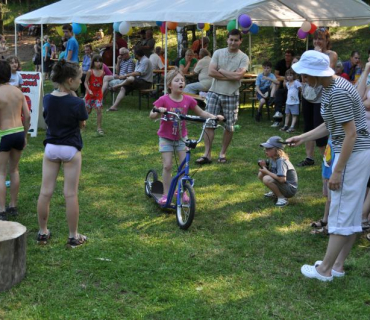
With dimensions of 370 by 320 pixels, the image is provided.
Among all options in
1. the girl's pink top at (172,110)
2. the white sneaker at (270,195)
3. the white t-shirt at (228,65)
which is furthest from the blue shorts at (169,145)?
the white t-shirt at (228,65)

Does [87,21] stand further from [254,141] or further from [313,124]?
Result: [313,124]

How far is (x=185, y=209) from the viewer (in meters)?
5.70

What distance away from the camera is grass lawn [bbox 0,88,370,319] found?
13.1 ft

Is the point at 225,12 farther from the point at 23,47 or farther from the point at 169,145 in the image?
the point at 23,47

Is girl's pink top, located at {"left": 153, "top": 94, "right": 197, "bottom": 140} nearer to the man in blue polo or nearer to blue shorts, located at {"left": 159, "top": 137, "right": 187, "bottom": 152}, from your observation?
blue shorts, located at {"left": 159, "top": 137, "right": 187, "bottom": 152}

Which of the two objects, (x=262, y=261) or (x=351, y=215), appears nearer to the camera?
(x=351, y=215)

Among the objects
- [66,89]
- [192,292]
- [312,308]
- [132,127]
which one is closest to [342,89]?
[312,308]

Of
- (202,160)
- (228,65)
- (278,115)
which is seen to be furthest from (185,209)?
(278,115)

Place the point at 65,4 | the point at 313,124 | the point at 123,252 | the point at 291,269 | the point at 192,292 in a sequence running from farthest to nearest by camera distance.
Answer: the point at 65,4
the point at 313,124
the point at 123,252
the point at 291,269
the point at 192,292

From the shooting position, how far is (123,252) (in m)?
5.00

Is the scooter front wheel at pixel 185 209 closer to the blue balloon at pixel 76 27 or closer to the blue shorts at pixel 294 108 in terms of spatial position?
the blue shorts at pixel 294 108

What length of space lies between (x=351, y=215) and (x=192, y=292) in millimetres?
1303

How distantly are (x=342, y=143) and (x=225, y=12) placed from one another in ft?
25.5

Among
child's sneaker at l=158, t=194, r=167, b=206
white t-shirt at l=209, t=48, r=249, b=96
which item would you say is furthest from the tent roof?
child's sneaker at l=158, t=194, r=167, b=206
